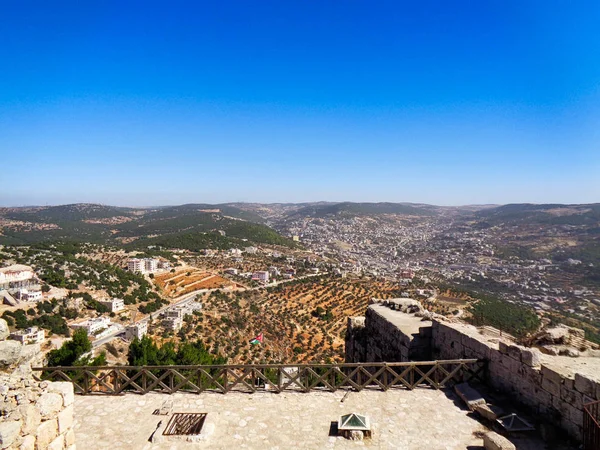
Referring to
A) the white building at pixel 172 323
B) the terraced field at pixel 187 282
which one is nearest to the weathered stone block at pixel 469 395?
the white building at pixel 172 323

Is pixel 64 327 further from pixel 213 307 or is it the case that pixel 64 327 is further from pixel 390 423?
pixel 390 423

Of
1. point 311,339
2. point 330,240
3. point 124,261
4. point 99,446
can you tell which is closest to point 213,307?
point 311,339

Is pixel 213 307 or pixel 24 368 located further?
pixel 213 307

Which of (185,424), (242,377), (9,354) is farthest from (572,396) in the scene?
(9,354)

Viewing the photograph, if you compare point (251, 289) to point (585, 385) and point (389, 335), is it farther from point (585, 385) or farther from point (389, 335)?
point (585, 385)

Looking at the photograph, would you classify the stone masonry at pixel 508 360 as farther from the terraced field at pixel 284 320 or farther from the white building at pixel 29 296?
the white building at pixel 29 296

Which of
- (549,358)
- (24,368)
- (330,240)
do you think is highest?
(24,368)

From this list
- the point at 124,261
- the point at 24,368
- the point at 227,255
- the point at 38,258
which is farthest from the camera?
the point at 227,255

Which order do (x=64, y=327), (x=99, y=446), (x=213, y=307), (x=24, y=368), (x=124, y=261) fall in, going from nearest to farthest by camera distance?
(x=24, y=368) → (x=99, y=446) → (x=64, y=327) → (x=213, y=307) → (x=124, y=261)

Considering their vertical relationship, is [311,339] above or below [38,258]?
below
